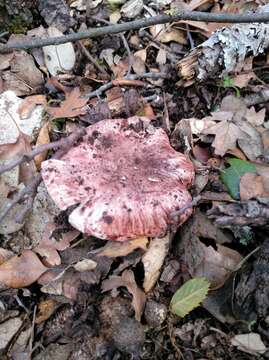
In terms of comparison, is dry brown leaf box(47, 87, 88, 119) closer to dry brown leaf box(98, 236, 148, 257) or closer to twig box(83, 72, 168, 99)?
twig box(83, 72, 168, 99)

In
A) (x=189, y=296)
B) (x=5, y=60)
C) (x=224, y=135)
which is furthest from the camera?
(x=5, y=60)

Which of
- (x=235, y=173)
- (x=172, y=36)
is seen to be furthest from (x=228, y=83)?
(x=235, y=173)

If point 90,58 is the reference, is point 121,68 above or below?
below

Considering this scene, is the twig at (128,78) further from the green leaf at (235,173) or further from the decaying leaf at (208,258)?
the decaying leaf at (208,258)

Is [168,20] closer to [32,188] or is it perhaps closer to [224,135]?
[224,135]

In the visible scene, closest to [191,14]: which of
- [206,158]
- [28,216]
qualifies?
[206,158]

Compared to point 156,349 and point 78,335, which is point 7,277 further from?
point 156,349

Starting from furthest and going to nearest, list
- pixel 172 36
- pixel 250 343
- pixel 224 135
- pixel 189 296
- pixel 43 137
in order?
pixel 172 36
pixel 43 137
pixel 224 135
pixel 189 296
pixel 250 343

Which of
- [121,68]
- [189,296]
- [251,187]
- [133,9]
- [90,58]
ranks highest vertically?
[133,9]

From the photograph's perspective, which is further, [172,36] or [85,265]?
[172,36]
